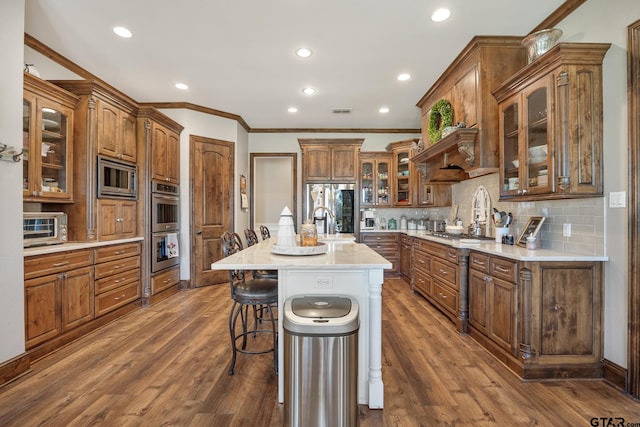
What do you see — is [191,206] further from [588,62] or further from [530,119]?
[588,62]

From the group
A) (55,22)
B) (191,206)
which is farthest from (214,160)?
(55,22)

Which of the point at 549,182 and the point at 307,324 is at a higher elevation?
the point at 549,182

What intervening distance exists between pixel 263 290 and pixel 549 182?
7.44ft

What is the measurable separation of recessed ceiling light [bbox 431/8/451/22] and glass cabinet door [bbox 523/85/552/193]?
95 cm

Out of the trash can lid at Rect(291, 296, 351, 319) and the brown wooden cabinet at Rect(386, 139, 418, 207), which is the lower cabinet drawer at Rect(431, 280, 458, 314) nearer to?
the trash can lid at Rect(291, 296, 351, 319)

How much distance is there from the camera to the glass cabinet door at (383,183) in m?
6.20

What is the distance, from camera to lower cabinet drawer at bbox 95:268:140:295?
3244 mm

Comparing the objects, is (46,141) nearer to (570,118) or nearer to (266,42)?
(266,42)

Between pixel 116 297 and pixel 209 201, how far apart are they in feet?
6.53

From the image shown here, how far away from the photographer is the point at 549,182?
7.65 ft

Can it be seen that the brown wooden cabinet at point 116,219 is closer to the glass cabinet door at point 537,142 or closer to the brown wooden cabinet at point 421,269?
the brown wooden cabinet at point 421,269

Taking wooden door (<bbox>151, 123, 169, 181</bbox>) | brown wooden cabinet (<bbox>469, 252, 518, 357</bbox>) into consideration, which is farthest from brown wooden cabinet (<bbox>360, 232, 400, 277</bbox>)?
wooden door (<bbox>151, 123, 169, 181</bbox>)

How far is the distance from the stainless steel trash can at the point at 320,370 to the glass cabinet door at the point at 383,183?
4800 millimetres

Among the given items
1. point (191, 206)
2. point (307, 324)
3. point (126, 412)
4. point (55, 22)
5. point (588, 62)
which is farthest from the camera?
→ point (191, 206)
